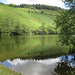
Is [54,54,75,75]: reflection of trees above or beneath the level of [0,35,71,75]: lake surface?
above

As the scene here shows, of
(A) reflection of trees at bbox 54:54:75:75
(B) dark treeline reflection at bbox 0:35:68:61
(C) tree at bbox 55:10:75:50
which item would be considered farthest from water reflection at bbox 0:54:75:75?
(B) dark treeline reflection at bbox 0:35:68:61

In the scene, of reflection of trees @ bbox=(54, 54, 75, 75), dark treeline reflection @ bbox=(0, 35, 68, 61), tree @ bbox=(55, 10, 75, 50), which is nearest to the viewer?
reflection of trees @ bbox=(54, 54, 75, 75)

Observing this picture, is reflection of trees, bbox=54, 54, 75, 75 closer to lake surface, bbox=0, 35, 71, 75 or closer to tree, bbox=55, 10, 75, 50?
lake surface, bbox=0, 35, 71, 75

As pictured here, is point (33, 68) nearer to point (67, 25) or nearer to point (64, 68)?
point (64, 68)

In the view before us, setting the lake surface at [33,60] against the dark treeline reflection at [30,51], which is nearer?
the lake surface at [33,60]

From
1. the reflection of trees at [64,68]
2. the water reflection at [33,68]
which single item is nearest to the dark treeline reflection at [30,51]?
the water reflection at [33,68]

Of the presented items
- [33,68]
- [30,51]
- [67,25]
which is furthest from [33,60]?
[67,25]

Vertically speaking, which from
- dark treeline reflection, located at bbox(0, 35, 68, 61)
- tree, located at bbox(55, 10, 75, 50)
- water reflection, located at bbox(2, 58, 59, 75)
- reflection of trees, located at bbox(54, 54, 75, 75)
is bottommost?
dark treeline reflection, located at bbox(0, 35, 68, 61)

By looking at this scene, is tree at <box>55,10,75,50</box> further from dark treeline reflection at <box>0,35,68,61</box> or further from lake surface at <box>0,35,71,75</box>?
dark treeline reflection at <box>0,35,68,61</box>

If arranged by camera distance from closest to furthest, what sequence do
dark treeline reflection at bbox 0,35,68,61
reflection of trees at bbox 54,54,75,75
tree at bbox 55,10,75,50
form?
1. reflection of trees at bbox 54,54,75,75
2. tree at bbox 55,10,75,50
3. dark treeline reflection at bbox 0,35,68,61

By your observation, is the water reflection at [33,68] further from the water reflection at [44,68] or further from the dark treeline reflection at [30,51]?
the dark treeline reflection at [30,51]

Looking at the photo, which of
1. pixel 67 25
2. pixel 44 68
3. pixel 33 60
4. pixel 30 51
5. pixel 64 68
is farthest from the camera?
pixel 30 51

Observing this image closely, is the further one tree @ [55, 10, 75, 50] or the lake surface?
tree @ [55, 10, 75, 50]

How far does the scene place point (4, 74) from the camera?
13141 mm
